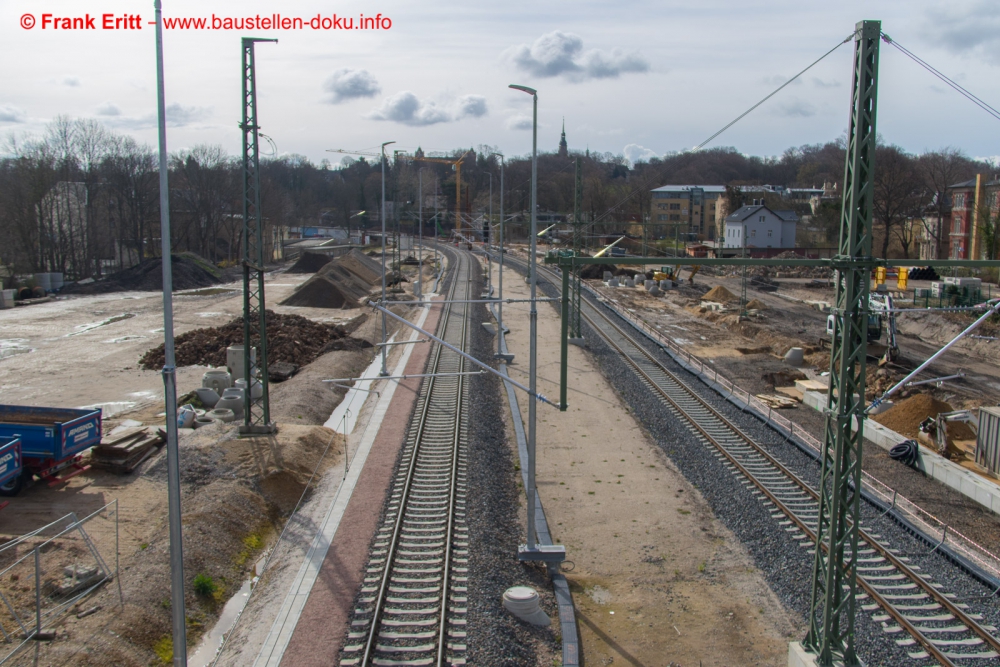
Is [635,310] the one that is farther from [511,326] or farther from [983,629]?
[983,629]

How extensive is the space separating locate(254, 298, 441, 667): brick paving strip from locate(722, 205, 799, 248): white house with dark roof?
73647mm

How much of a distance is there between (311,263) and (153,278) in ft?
60.0

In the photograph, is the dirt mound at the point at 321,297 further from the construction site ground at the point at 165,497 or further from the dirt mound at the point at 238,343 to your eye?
the construction site ground at the point at 165,497

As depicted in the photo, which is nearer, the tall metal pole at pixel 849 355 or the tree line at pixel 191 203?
the tall metal pole at pixel 849 355

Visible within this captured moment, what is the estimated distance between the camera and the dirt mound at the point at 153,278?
6291 centimetres

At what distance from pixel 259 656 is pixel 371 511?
531 cm

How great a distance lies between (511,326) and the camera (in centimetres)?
4388

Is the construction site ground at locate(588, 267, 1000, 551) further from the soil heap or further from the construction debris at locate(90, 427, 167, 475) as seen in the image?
the soil heap

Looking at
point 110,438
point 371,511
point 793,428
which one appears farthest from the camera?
point 793,428

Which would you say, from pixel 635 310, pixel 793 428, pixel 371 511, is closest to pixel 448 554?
pixel 371 511

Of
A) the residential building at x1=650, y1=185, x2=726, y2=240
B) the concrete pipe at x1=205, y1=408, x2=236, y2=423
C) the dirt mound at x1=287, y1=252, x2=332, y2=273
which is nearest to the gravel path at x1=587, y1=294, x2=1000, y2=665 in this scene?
the concrete pipe at x1=205, y1=408, x2=236, y2=423

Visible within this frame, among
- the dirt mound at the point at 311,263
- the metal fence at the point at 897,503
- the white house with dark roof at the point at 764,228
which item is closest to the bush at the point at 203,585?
the metal fence at the point at 897,503

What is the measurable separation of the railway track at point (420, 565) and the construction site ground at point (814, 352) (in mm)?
10444

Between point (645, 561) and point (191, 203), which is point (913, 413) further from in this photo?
point (191, 203)
